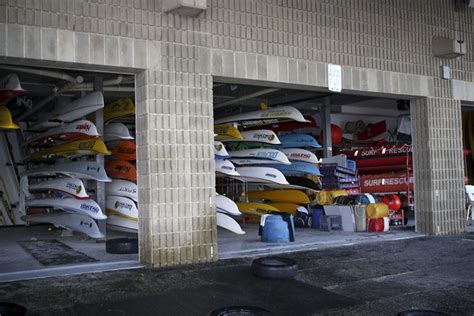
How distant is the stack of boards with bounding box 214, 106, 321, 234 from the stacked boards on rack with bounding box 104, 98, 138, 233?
202 centimetres

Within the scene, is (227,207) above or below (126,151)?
below

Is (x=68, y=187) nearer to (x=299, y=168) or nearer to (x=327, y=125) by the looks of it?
(x=299, y=168)

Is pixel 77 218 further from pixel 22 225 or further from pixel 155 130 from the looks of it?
pixel 22 225

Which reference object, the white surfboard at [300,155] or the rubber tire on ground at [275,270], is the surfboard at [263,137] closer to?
the white surfboard at [300,155]

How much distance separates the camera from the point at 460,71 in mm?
11141

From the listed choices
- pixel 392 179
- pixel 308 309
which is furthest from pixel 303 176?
pixel 308 309

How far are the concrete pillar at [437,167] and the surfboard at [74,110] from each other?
6.49m

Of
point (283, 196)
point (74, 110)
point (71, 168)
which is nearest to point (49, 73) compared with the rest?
point (74, 110)

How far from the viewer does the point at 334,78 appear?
8.97m

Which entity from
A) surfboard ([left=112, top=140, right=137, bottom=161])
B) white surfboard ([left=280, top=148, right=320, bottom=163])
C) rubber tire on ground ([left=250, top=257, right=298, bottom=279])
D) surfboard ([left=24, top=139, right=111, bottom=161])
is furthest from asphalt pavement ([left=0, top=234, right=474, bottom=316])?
white surfboard ([left=280, top=148, right=320, bottom=163])

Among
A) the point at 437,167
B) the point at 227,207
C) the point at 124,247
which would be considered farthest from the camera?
the point at 437,167

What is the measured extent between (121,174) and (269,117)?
3.91 meters

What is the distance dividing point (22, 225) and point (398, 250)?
34.2 feet

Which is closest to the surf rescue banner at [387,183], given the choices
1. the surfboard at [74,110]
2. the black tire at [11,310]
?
the surfboard at [74,110]
